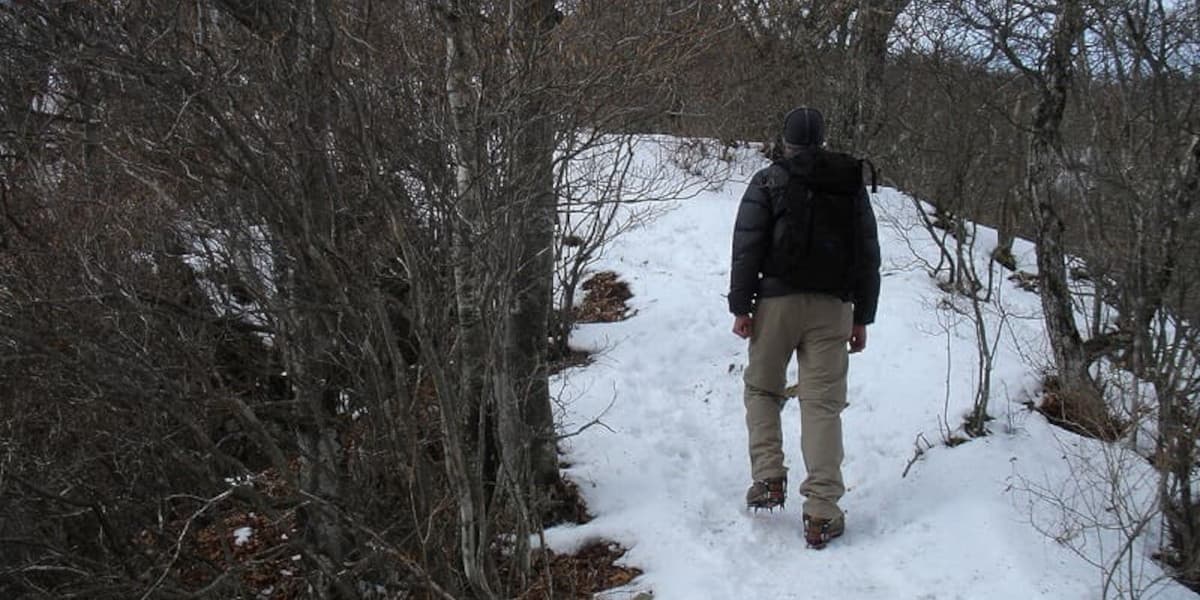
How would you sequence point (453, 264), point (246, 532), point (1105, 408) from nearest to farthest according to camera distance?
point (453, 264), point (1105, 408), point (246, 532)

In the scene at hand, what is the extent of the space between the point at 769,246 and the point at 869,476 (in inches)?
56.1

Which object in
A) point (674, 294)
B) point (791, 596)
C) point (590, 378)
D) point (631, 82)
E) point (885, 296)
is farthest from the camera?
point (674, 294)

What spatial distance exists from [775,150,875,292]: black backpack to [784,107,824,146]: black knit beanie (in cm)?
7

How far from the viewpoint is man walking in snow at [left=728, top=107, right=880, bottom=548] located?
147 inches

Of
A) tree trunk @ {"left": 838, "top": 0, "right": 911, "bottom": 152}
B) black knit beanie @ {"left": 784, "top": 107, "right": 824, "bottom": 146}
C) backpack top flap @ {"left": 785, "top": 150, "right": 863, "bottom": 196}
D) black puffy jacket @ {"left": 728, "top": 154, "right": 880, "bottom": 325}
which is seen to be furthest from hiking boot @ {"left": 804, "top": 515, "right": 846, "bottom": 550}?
tree trunk @ {"left": 838, "top": 0, "right": 911, "bottom": 152}

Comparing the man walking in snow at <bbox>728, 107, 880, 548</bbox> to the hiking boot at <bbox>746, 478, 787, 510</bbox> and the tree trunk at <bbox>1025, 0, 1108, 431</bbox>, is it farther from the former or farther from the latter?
the tree trunk at <bbox>1025, 0, 1108, 431</bbox>

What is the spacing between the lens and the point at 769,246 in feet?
12.6

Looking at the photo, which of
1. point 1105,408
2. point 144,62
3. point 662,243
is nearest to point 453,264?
point 144,62

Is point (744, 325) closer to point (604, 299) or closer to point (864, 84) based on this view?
point (604, 299)

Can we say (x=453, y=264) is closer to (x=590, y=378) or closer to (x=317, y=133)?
(x=317, y=133)

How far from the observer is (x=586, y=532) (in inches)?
168

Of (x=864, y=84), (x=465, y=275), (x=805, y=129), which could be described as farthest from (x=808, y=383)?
(x=864, y=84)

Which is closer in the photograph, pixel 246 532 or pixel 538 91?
pixel 538 91

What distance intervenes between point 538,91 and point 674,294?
5.10 metres
